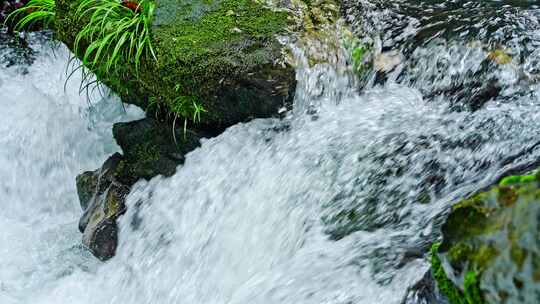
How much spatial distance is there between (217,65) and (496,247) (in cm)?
239

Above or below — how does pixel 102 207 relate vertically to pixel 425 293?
above

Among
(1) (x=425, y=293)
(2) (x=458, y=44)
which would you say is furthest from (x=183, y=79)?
(1) (x=425, y=293)

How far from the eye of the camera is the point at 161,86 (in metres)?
→ 3.93

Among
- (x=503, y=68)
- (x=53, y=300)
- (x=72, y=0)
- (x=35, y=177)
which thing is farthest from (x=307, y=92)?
(x=35, y=177)

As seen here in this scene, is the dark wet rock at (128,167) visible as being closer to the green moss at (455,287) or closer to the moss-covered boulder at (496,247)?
the green moss at (455,287)

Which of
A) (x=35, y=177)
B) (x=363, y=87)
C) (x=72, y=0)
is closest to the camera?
(x=363, y=87)

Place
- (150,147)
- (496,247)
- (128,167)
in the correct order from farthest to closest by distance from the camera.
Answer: (128,167) → (150,147) → (496,247)

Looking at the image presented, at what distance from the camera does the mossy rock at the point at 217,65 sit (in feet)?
12.6

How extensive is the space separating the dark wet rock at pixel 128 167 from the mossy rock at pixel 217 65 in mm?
246

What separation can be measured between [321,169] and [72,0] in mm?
2085

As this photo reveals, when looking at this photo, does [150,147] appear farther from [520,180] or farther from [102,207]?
[520,180]

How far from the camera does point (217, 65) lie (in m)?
3.85

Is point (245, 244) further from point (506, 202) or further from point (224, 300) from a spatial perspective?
point (506, 202)

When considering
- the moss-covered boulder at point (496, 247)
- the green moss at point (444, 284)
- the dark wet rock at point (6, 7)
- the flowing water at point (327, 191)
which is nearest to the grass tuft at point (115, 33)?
the flowing water at point (327, 191)
